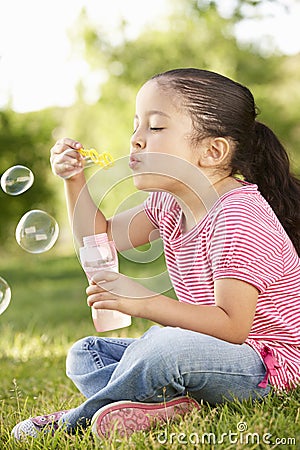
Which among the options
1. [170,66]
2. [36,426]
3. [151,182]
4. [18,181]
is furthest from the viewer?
[170,66]

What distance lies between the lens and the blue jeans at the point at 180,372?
1704mm

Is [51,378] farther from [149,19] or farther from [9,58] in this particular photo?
[149,19]

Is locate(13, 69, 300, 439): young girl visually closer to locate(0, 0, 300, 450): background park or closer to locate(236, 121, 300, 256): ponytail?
locate(236, 121, 300, 256): ponytail

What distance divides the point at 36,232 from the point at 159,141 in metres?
0.54

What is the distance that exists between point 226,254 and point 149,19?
960 centimetres

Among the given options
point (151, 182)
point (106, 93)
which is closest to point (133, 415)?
point (151, 182)

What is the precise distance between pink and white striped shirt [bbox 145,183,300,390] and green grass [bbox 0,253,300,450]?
0.12 m

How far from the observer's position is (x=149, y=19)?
10883mm

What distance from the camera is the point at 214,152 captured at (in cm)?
196

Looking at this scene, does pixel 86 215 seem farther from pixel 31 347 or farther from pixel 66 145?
pixel 31 347

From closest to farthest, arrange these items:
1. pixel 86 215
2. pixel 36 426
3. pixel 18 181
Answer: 1. pixel 36 426
2. pixel 86 215
3. pixel 18 181

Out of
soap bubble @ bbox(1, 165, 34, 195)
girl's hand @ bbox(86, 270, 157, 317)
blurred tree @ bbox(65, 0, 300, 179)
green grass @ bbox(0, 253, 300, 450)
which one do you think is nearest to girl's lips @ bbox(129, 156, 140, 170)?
girl's hand @ bbox(86, 270, 157, 317)

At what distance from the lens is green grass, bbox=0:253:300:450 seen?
1523 mm

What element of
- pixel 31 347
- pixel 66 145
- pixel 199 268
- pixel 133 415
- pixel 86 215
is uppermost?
pixel 66 145
